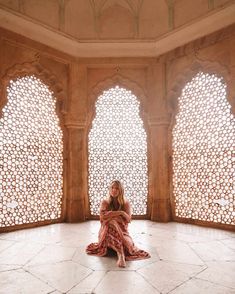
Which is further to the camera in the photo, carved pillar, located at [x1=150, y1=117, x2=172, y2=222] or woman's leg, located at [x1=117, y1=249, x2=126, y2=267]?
carved pillar, located at [x1=150, y1=117, x2=172, y2=222]

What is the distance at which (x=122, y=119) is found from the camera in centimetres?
700

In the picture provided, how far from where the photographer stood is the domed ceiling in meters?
6.10

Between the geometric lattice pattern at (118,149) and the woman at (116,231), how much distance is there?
2524mm

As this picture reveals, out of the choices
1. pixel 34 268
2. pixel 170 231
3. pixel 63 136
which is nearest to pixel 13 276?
pixel 34 268

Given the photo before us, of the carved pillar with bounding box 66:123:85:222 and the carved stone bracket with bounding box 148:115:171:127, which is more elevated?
the carved stone bracket with bounding box 148:115:171:127

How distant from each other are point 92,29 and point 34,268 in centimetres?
549

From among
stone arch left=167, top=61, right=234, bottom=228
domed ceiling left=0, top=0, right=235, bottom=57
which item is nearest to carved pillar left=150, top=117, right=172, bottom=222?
stone arch left=167, top=61, right=234, bottom=228

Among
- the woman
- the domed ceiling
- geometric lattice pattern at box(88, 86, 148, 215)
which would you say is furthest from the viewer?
geometric lattice pattern at box(88, 86, 148, 215)

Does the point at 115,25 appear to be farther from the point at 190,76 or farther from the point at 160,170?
the point at 160,170

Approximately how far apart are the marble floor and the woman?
159 millimetres

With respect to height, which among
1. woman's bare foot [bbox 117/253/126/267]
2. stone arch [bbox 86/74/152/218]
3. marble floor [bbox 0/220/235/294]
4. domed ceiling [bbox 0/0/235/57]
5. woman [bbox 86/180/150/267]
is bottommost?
marble floor [bbox 0/220/235/294]

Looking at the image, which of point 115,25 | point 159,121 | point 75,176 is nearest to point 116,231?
point 75,176

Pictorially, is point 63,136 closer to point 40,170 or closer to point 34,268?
point 40,170

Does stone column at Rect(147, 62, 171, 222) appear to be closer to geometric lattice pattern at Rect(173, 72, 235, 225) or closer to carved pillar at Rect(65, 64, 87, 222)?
geometric lattice pattern at Rect(173, 72, 235, 225)
